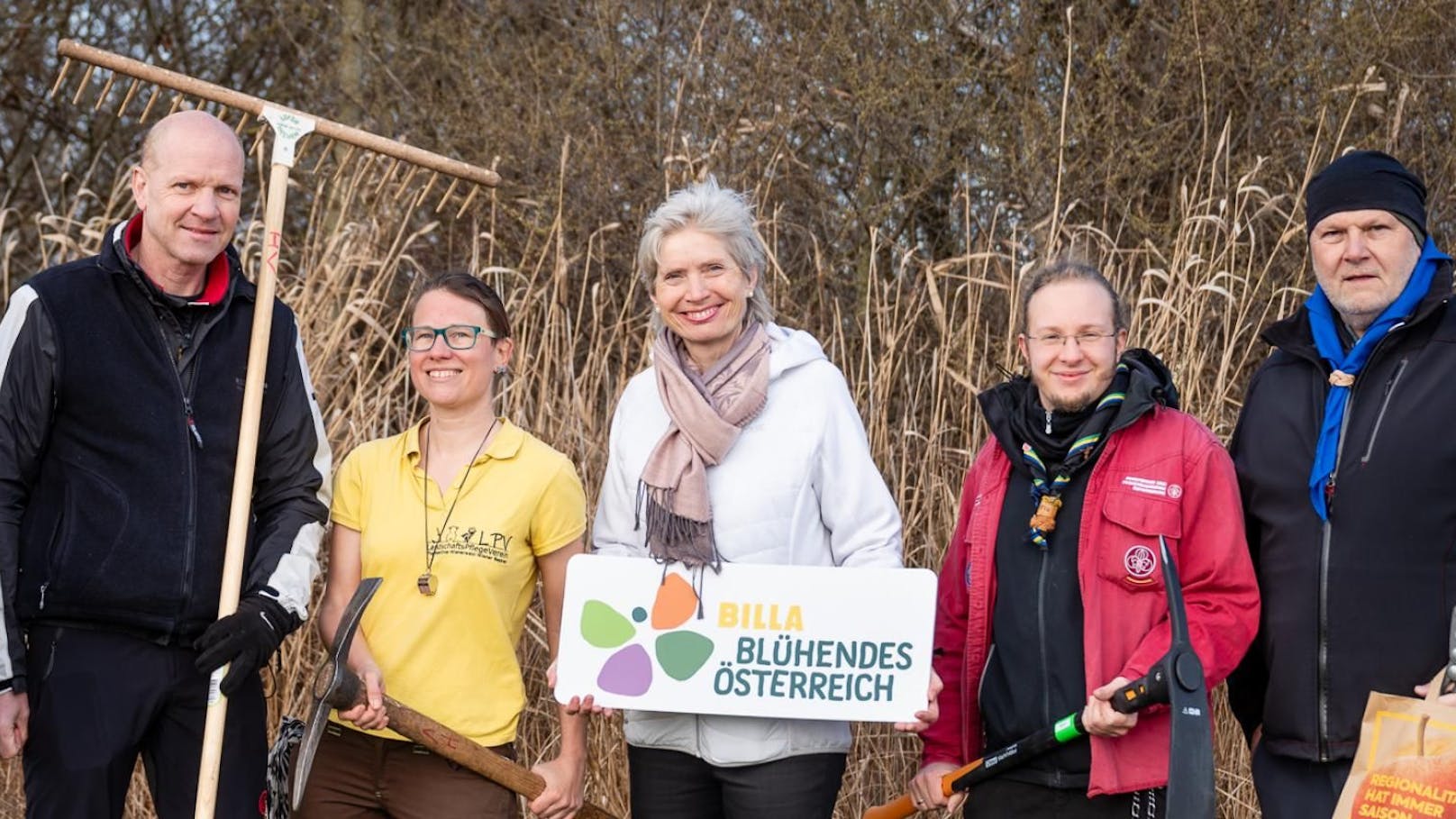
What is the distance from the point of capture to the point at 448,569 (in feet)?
10.1

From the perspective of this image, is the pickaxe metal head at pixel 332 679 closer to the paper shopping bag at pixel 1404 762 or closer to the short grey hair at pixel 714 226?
the short grey hair at pixel 714 226

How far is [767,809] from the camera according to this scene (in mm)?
2936

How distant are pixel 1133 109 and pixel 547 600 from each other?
3967mm

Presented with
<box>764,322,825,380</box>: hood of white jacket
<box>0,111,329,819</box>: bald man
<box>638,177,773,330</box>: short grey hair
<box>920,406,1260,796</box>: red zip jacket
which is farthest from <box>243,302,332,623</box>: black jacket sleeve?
<box>920,406,1260,796</box>: red zip jacket

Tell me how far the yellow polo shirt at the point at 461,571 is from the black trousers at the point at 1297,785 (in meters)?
1.51

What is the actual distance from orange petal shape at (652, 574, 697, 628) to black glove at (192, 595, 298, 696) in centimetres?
79

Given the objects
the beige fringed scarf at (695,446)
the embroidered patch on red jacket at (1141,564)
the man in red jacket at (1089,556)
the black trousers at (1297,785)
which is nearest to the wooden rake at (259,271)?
the beige fringed scarf at (695,446)

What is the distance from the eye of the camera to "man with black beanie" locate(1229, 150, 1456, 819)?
2857 millimetres

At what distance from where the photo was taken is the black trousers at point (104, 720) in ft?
9.70

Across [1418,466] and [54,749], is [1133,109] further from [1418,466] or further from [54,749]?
[54,749]

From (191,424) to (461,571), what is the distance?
0.63m

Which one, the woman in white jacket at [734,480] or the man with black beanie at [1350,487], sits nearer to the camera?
the man with black beanie at [1350,487]

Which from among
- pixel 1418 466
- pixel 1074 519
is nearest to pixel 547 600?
pixel 1074 519

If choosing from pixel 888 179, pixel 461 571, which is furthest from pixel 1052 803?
pixel 888 179
